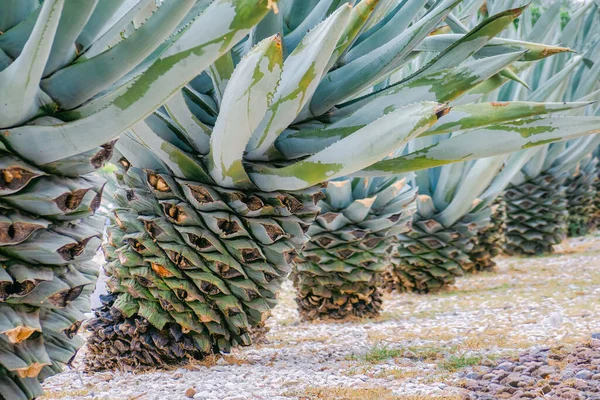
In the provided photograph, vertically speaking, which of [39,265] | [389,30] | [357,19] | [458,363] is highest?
[389,30]

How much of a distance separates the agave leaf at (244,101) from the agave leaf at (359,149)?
0.13m

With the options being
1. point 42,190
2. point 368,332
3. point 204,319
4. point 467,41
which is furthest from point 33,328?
point 368,332

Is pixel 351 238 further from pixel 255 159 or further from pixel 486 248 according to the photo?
pixel 486 248

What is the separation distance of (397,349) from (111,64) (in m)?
1.70

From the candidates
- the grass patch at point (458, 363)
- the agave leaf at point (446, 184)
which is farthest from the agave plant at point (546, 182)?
the grass patch at point (458, 363)

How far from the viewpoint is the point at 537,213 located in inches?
193

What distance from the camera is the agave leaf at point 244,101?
115cm

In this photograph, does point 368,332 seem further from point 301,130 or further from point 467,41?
point 467,41

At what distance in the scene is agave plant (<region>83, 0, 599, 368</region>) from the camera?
1415mm

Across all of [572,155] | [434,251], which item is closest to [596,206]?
[572,155]

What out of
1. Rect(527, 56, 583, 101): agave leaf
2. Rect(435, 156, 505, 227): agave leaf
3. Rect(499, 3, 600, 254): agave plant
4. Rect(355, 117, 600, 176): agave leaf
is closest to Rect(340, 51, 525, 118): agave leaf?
Rect(355, 117, 600, 176): agave leaf

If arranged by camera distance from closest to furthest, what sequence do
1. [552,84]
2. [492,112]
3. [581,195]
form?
[492,112]
[552,84]
[581,195]

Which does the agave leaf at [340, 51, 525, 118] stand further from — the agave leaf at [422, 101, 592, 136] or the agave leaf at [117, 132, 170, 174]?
the agave leaf at [117, 132, 170, 174]

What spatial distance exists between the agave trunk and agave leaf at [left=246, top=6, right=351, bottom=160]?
2225 mm
